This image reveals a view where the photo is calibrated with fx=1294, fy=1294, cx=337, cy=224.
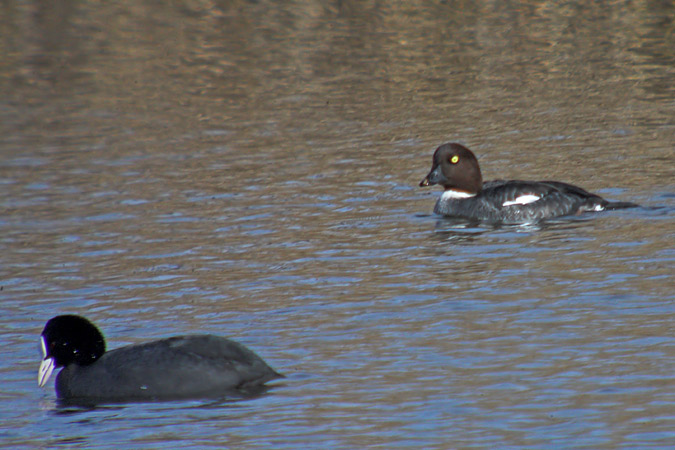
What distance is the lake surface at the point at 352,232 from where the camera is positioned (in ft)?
33.1

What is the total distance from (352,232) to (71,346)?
6115mm

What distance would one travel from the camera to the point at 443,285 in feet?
45.3

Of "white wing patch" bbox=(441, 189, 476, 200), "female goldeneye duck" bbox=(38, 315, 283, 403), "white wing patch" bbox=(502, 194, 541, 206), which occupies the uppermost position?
"white wing patch" bbox=(441, 189, 476, 200)

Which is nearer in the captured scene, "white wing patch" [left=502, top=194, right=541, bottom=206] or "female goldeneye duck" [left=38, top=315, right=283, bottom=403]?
"female goldeneye duck" [left=38, top=315, right=283, bottom=403]

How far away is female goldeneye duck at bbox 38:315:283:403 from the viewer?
10.8 m

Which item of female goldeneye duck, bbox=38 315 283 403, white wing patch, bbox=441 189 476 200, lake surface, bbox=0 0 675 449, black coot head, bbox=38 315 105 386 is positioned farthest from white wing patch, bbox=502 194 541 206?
black coot head, bbox=38 315 105 386

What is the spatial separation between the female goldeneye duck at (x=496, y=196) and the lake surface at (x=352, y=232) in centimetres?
27

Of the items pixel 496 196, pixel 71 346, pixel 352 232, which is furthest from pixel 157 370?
pixel 496 196

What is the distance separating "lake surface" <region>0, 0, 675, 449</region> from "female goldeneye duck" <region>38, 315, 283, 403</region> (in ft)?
0.71

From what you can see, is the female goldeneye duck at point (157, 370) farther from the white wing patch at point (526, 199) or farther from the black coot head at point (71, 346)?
the white wing patch at point (526, 199)

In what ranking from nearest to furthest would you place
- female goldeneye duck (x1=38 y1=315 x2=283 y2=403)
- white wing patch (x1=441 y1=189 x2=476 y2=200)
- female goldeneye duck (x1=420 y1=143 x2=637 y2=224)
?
1. female goldeneye duck (x1=38 y1=315 x2=283 y2=403)
2. female goldeneye duck (x1=420 y1=143 x2=637 y2=224)
3. white wing patch (x1=441 y1=189 x2=476 y2=200)

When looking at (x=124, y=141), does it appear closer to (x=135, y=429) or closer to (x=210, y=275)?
(x=210, y=275)

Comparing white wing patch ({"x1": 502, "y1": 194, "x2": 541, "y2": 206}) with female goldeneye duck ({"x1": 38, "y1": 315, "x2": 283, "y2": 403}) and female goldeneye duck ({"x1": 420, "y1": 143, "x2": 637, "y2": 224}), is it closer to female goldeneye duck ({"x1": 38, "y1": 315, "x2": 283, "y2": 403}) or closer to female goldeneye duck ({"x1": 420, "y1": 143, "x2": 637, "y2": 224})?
female goldeneye duck ({"x1": 420, "y1": 143, "x2": 637, "y2": 224})

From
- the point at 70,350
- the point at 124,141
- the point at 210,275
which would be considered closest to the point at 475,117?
the point at 124,141
